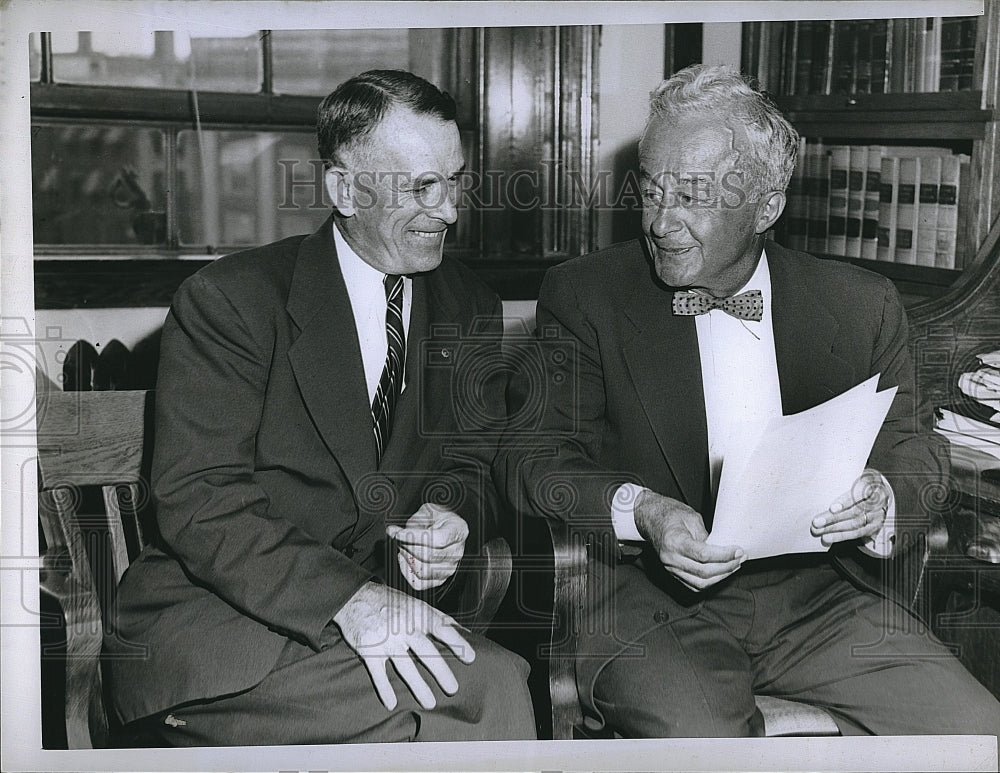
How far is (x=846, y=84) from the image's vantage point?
197 centimetres

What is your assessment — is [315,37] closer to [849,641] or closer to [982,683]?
[849,641]

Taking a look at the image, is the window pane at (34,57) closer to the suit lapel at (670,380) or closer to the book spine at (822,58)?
the suit lapel at (670,380)

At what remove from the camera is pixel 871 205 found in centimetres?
196

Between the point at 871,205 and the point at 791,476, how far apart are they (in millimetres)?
639

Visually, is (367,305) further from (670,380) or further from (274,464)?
(670,380)

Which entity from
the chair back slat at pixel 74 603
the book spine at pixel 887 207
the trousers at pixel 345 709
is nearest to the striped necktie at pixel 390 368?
the trousers at pixel 345 709

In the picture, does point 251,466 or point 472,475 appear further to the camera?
point 472,475

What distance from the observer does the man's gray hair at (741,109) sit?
172cm

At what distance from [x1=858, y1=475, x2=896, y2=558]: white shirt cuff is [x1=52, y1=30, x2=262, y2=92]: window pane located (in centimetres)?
149

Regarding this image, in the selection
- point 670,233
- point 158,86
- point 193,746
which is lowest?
point 193,746

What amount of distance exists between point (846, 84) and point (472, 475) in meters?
1.10

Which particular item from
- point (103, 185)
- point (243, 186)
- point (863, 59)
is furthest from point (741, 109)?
point (103, 185)

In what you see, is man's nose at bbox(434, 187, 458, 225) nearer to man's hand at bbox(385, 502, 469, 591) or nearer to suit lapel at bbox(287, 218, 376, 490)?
suit lapel at bbox(287, 218, 376, 490)

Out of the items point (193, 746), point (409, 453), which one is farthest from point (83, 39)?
point (193, 746)
